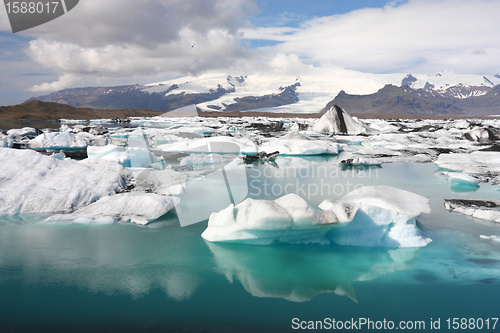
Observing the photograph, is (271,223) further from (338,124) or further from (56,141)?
(338,124)

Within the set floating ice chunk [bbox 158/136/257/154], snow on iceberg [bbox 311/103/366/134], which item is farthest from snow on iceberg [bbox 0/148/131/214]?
snow on iceberg [bbox 311/103/366/134]

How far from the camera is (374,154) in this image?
15156 mm

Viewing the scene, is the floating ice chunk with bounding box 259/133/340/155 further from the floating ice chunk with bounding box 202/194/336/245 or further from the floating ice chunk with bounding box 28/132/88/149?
the floating ice chunk with bounding box 202/194/336/245

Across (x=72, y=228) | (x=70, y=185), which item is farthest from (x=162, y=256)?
(x=70, y=185)

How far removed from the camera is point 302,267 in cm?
445

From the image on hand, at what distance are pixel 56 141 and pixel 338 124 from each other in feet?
67.7

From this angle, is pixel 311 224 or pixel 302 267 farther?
pixel 311 224

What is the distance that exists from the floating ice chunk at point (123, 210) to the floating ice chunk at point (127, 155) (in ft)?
15.7

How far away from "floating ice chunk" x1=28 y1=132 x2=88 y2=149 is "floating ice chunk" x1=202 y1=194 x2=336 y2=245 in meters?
14.3

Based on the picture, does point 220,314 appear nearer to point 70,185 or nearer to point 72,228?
point 72,228

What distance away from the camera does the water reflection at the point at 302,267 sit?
3.94 metres

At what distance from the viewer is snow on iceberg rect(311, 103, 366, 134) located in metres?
28.3

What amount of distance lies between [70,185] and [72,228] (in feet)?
5.69

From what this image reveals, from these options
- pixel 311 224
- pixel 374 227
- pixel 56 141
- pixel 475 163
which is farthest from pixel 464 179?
pixel 56 141
